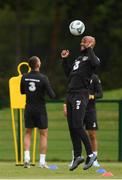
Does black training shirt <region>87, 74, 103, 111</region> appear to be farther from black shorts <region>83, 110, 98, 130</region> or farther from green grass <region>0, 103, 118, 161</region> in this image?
green grass <region>0, 103, 118, 161</region>

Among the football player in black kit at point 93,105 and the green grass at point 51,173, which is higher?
the football player in black kit at point 93,105

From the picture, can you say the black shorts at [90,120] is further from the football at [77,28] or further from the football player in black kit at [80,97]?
the football at [77,28]

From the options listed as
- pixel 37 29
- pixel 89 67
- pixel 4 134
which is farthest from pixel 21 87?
pixel 37 29

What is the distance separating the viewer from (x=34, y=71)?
15992 mm

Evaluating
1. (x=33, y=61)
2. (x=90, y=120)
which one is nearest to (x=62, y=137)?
(x=90, y=120)

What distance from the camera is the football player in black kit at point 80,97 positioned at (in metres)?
14.9

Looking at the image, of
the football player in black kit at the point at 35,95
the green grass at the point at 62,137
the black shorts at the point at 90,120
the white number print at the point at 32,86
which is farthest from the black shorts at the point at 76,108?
the green grass at the point at 62,137

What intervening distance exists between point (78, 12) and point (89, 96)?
27359 millimetres

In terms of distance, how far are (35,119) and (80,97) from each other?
1446mm

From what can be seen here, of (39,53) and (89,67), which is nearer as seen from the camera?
(89,67)

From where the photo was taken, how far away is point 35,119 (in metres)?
16.1

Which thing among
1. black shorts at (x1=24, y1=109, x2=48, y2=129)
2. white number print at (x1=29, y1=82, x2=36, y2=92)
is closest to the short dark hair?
white number print at (x1=29, y1=82, x2=36, y2=92)

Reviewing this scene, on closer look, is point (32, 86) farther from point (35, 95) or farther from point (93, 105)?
point (93, 105)

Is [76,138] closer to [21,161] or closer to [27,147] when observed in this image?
[27,147]
